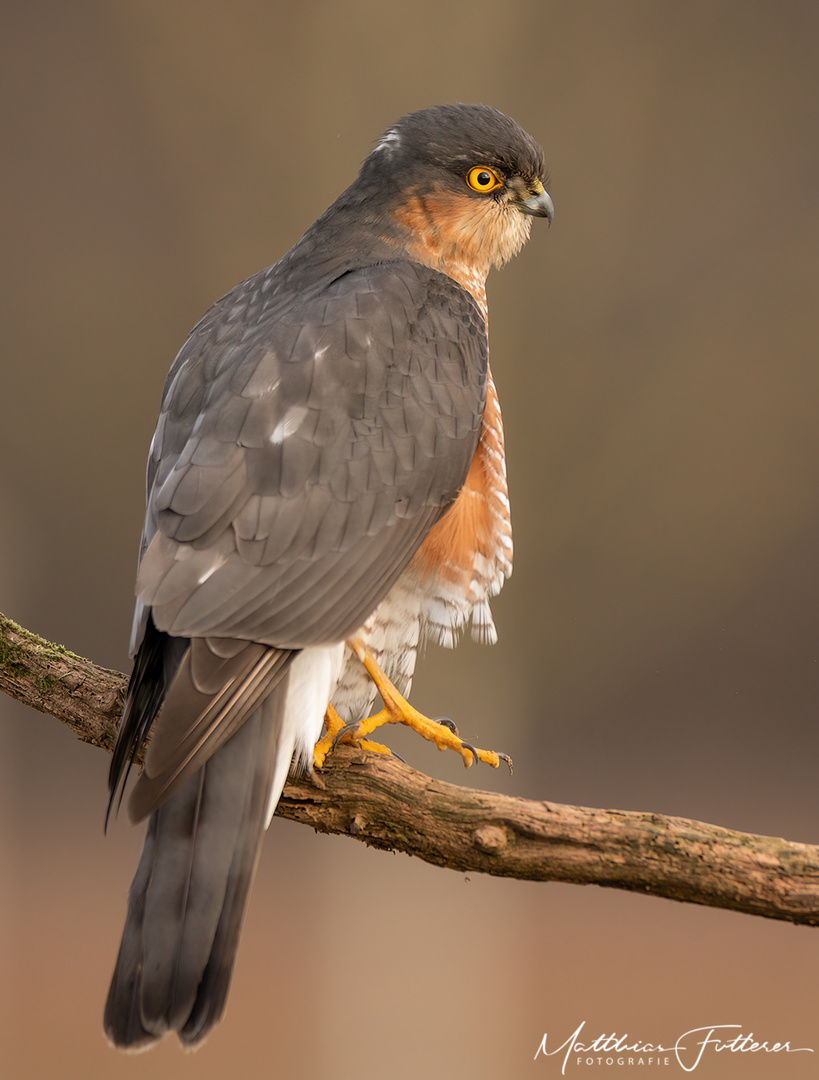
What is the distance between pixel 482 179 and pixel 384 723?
1.25 m

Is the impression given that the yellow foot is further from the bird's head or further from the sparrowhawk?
→ the bird's head

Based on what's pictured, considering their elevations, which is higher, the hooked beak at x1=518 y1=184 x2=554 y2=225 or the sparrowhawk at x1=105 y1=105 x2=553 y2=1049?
the hooked beak at x1=518 y1=184 x2=554 y2=225

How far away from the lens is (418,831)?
1.76 meters

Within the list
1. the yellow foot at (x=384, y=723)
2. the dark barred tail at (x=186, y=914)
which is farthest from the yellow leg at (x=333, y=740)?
the dark barred tail at (x=186, y=914)

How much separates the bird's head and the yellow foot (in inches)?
36.4

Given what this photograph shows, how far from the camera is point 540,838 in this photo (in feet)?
5.52

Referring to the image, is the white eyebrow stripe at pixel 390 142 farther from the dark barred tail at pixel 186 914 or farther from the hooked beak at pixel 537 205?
the dark barred tail at pixel 186 914

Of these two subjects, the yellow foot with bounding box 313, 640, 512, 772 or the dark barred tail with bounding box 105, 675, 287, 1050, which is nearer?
A: the dark barred tail with bounding box 105, 675, 287, 1050

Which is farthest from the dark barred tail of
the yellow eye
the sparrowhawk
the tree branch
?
the yellow eye

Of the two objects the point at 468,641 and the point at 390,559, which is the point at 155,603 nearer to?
the point at 390,559

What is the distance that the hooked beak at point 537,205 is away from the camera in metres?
2.40

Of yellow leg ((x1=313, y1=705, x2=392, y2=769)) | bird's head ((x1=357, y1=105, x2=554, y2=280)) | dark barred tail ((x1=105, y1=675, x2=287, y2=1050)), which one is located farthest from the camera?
bird's head ((x1=357, y1=105, x2=554, y2=280))

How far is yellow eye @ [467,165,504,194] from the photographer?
233 centimetres

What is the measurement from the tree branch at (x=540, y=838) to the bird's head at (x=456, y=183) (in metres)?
1.17
